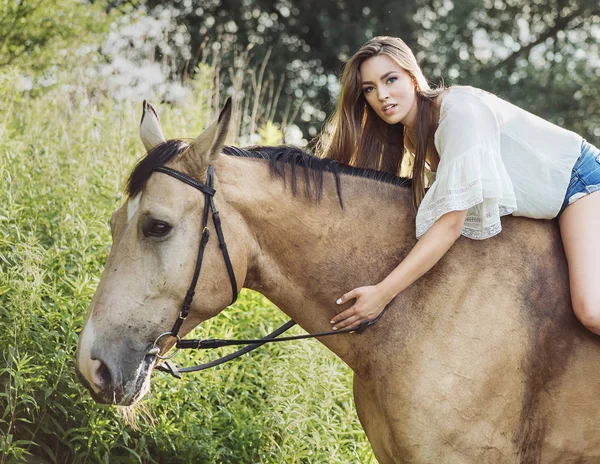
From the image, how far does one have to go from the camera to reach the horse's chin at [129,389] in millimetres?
2361

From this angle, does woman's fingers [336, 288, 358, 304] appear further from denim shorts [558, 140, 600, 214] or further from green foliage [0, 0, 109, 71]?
green foliage [0, 0, 109, 71]

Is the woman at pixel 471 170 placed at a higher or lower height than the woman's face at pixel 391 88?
lower

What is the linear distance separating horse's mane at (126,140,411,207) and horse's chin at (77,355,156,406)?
2.23ft

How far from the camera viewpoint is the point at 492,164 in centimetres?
250

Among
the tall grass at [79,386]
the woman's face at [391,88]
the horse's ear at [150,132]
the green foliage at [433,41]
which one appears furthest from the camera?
the green foliage at [433,41]

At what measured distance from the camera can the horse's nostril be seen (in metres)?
2.33

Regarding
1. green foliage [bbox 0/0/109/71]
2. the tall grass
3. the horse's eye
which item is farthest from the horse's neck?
green foliage [bbox 0/0/109/71]

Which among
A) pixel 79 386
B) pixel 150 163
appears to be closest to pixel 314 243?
pixel 150 163

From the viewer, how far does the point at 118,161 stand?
5.32 m

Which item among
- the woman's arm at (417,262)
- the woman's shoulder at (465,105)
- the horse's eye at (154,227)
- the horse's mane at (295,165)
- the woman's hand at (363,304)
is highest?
the woman's shoulder at (465,105)

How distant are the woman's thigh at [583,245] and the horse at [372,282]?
3.4 inches

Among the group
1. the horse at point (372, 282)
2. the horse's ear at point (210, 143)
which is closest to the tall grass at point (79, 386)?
the horse at point (372, 282)

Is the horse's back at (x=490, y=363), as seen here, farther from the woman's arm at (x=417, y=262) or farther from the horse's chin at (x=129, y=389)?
the horse's chin at (x=129, y=389)

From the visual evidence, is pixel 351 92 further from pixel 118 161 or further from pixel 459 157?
pixel 118 161
